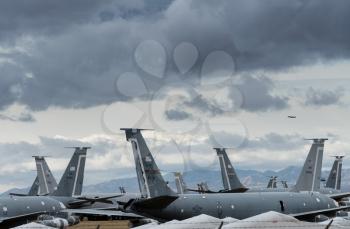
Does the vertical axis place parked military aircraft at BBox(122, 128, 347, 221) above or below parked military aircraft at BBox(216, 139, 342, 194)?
below

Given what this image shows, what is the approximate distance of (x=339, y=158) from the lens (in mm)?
173625

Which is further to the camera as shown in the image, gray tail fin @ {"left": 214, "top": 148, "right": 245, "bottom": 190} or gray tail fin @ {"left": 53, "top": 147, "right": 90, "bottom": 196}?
gray tail fin @ {"left": 214, "top": 148, "right": 245, "bottom": 190}

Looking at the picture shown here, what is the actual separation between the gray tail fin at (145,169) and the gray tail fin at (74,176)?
36.2m

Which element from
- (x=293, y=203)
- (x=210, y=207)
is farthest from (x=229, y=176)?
(x=210, y=207)

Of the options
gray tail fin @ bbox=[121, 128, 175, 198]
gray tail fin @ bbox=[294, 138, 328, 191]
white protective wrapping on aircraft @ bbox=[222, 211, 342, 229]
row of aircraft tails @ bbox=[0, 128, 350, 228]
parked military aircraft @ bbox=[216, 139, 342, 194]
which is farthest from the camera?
parked military aircraft @ bbox=[216, 139, 342, 194]

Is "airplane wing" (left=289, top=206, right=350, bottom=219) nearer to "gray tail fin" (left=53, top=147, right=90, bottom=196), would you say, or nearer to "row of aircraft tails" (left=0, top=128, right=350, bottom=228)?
"row of aircraft tails" (left=0, top=128, right=350, bottom=228)

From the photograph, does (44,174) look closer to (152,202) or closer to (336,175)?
(336,175)

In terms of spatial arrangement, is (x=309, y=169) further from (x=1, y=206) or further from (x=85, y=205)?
(x=1, y=206)

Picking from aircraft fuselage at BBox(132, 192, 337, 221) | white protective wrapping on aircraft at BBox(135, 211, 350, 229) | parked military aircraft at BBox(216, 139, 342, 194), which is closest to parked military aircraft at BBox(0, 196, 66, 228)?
aircraft fuselage at BBox(132, 192, 337, 221)

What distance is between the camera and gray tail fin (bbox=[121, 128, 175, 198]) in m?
79.9

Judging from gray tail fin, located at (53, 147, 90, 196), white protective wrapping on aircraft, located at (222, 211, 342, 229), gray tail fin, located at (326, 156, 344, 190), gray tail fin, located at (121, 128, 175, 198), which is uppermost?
gray tail fin, located at (326, 156, 344, 190)

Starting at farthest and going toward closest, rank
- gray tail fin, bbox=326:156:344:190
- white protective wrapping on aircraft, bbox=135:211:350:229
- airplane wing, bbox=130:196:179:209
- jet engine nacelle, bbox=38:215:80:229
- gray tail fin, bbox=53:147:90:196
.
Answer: gray tail fin, bbox=326:156:344:190 < gray tail fin, bbox=53:147:90:196 < airplane wing, bbox=130:196:179:209 < jet engine nacelle, bbox=38:215:80:229 < white protective wrapping on aircraft, bbox=135:211:350:229

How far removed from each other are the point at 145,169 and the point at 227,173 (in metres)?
63.1

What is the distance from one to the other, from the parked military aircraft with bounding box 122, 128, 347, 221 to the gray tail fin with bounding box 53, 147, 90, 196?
118 ft
